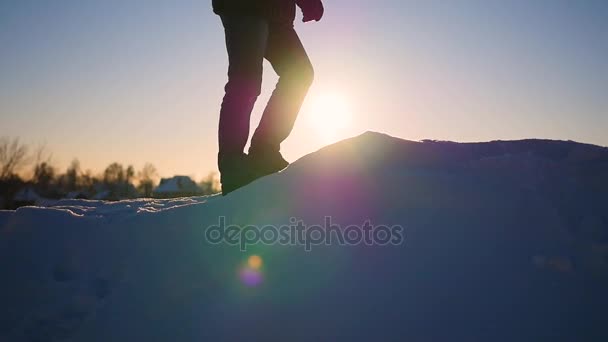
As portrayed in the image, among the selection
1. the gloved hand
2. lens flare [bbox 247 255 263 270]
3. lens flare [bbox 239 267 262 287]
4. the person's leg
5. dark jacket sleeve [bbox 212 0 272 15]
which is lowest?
lens flare [bbox 239 267 262 287]

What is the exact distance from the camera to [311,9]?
2893 millimetres

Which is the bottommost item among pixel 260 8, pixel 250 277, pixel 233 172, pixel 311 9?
pixel 250 277

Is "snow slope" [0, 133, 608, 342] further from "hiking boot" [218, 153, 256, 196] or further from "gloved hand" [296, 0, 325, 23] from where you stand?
"gloved hand" [296, 0, 325, 23]

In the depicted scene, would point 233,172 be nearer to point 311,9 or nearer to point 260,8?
point 260,8

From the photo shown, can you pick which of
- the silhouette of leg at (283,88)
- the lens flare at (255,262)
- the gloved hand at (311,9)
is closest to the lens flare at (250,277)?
the lens flare at (255,262)

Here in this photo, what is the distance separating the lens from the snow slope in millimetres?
1448

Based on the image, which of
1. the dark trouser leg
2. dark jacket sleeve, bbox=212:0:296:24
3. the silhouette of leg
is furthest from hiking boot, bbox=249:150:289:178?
dark jacket sleeve, bbox=212:0:296:24

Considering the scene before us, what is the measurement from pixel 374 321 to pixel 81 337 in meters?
1.04

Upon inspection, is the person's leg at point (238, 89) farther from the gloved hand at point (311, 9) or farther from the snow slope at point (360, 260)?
the snow slope at point (360, 260)

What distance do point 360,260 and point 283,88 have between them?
1.47 meters

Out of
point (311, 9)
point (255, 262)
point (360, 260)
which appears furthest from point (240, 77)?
point (360, 260)

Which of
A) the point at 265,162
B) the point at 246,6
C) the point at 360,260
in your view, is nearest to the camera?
the point at 360,260

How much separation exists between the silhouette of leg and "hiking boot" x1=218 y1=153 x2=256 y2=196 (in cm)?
22

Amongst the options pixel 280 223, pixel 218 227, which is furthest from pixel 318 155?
pixel 218 227
